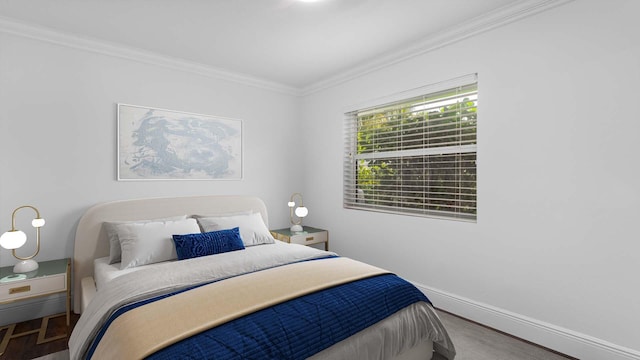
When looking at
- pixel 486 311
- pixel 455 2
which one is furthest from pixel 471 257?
pixel 455 2

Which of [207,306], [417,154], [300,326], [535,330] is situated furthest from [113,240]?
[535,330]

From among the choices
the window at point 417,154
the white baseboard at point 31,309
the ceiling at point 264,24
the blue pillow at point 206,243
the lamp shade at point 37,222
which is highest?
the ceiling at point 264,24

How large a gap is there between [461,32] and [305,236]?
269 centimetres

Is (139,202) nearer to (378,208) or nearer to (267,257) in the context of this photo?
(267,257)

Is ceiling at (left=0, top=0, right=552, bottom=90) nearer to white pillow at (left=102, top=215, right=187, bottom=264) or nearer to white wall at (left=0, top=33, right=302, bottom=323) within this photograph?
white wall at (left=0, top=33, right=302, bottom=323)

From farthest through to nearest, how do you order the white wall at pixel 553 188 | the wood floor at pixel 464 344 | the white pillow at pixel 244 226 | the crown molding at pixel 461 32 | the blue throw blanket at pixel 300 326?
the white pillow at pixel 244 226, the crown molding at pixel 461 32, the wood floor at pixel 464 344, the white wall at pixel 553 188, the blue throw blanket at pixel 300 326

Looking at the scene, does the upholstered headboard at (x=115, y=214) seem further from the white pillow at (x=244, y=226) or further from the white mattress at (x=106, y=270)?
the white pillow at (x=244, y=226)

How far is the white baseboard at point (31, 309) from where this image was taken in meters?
2.65

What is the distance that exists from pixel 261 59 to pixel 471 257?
2.86m

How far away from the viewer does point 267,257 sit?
2.45 m

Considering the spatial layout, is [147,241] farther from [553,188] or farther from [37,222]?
[553,188]

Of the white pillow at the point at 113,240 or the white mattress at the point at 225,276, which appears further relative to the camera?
the white pillow at the point at 113,240

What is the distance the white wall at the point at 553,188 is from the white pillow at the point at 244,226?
158 cm

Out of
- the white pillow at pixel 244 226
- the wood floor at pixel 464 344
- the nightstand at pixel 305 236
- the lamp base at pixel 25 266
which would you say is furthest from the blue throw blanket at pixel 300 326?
the lamp base at pixel 25 266
